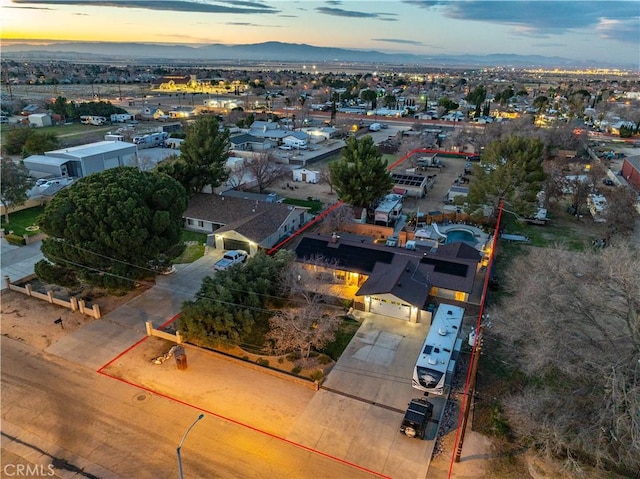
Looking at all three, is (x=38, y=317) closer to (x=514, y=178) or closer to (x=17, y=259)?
(x=17, y=259)

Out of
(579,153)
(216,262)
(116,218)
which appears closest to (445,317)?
(216,262)

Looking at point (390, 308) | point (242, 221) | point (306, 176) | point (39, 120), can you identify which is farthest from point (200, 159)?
point (39, 120)

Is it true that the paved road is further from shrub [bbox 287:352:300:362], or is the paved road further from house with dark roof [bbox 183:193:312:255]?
house with dark roof [bbox 183:193:312:255]

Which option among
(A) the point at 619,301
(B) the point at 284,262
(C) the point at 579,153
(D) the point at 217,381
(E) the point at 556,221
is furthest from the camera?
(C) the point at 579,153

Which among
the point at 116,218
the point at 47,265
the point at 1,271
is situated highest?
the point at 116,218

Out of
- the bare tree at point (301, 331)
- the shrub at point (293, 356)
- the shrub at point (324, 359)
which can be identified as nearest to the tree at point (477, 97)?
the bare tree at point (301, 331)

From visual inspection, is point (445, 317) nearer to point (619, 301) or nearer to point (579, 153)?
point (619, 301)
